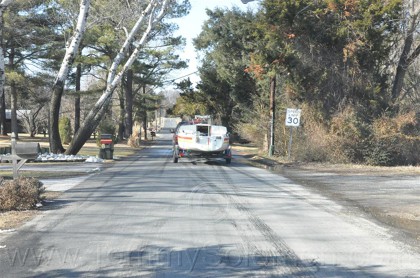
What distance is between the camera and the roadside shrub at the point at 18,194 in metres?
9.05

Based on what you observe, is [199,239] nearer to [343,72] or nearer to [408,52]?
[343,72]

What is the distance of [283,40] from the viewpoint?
75.9 feet

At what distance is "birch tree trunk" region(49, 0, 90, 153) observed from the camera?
1992 cm

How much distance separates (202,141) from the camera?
68.3 ft

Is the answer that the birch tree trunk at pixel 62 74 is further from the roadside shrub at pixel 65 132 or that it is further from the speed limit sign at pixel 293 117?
the roadside shrub at pixel 65 132

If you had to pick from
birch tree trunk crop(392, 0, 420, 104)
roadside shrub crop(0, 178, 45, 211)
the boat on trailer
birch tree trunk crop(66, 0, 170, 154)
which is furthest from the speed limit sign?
roadside shrub crop(0, 178, 45, 211)

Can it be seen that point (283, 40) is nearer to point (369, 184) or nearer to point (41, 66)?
point (369, 184)

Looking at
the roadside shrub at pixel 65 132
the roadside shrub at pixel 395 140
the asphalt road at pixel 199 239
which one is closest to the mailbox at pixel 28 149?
the asphalt road at pixel 199 239

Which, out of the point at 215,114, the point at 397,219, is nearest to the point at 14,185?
the point at 397,219

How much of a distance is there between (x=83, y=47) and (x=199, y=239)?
35407 mm

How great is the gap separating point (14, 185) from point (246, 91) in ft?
109

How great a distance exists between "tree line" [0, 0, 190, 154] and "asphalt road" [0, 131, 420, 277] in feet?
37.5

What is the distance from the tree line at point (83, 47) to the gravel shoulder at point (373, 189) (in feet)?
28.9

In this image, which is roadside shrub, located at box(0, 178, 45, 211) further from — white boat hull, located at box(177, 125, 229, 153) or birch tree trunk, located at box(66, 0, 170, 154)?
birch tree trunk, located at box(66, 0, 170, 154)
